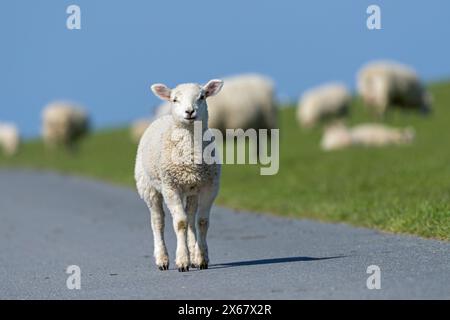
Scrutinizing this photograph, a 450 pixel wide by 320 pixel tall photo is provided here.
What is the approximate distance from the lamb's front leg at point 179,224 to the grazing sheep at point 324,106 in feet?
145

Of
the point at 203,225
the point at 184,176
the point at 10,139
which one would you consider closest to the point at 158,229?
the point at 203,225

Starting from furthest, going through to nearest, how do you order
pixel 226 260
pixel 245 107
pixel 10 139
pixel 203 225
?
pixel 10 139, pixel 245 107, pixel 226 260, pixel 203 225

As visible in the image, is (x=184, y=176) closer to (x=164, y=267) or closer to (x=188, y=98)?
(x=188, y=98)

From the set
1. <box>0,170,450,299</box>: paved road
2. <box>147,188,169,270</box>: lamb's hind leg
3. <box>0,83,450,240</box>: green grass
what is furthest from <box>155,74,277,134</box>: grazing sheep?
<box>147,188,169,270</box>: lamb's hind leg

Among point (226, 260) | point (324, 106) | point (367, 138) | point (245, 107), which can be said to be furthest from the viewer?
point (324, 106)

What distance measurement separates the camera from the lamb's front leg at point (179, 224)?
378 inches

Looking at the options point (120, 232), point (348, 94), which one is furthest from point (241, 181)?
point (348, 94)

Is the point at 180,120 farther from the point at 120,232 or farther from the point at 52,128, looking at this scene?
the point at 52,128

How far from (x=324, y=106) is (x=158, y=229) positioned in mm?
44597

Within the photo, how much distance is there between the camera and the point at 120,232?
48.6 feet

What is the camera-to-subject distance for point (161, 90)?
10.1 meters

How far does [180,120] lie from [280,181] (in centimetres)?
1213

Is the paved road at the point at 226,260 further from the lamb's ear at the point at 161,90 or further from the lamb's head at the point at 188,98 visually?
the lamb's ear at the point at 161,90

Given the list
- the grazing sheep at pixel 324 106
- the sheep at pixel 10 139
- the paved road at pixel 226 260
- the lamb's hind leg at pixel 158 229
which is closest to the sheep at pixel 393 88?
the grazing sheep at pixel 324 106
